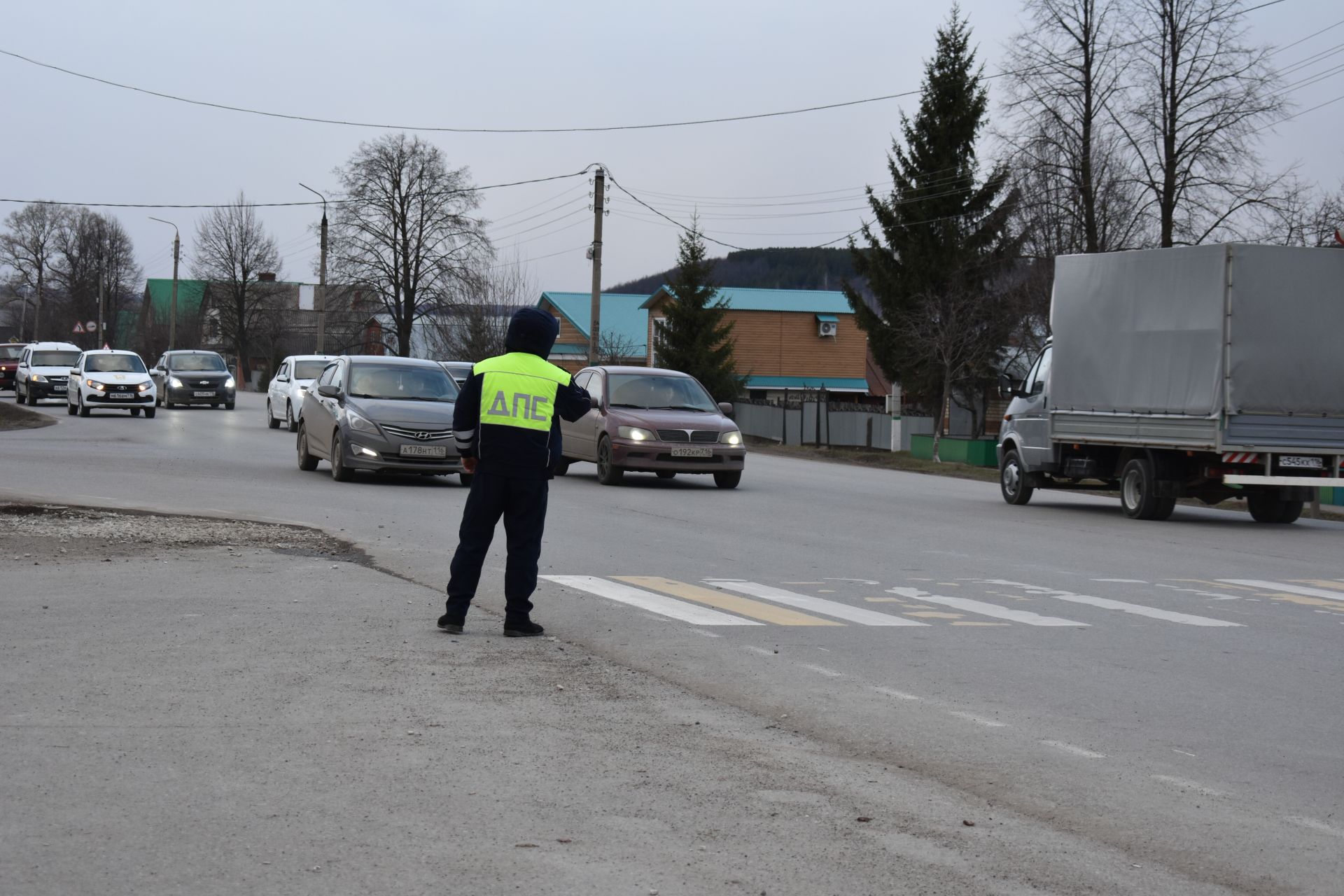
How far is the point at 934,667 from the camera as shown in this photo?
808 cm

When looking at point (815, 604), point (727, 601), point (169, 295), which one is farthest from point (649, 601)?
point (169, 295)

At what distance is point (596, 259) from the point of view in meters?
45.7

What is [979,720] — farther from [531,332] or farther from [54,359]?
[54,359]

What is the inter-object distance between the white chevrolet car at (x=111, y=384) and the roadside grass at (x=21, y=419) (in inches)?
81.1

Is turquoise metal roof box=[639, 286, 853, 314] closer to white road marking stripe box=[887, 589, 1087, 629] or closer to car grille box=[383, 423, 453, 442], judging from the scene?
car grille box=[383, 423, 453, 442]

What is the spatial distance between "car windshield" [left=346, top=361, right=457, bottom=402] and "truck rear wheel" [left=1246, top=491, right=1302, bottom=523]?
10.8 meters

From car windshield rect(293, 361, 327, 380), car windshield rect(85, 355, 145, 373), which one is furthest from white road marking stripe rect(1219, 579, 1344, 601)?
car windshield rect(85, 355, 145, 373)

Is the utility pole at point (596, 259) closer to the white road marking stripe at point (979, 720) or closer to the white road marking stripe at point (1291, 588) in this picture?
the white road marking stripe at point (1291, 588)

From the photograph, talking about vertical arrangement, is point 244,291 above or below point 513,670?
above

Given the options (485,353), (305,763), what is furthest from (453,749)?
(485,353)

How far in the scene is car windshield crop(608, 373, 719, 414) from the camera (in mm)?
22703

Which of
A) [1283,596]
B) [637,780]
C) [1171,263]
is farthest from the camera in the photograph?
[1171,263]

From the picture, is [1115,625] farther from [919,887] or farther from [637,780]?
[919,887]

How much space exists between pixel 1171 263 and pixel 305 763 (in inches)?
627
